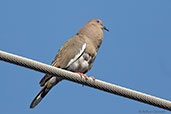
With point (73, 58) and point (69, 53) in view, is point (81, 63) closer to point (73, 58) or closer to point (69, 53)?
point (73, 58)

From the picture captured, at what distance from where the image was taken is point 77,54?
6.46 metres

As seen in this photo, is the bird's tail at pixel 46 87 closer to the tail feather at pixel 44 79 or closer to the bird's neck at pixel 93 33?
the tail feather at pixel 44 79

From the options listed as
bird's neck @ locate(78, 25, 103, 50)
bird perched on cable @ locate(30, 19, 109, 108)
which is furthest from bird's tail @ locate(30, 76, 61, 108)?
bird's neck @ locate(78, 25, 103, 50)

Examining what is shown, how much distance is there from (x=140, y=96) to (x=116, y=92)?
25cm

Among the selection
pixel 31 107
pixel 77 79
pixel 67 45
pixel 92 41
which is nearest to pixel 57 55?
pixel 67 45

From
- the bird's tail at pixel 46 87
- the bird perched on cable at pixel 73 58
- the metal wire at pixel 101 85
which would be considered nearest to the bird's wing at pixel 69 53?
the bird perched on cable at pixel 73 58

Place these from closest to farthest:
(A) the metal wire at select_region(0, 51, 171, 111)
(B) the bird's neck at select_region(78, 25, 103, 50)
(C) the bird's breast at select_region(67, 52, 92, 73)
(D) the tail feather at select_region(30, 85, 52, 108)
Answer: (A) the metal wire at select_region(0, 51, 171, 111) → (D) the tail feather at select_region(30, 85, 52, 108) → (C) the bird's breast at select_region(67, 52, 92, 73) → (B) the bird's neck at select_region(78, 25, 103, 50)

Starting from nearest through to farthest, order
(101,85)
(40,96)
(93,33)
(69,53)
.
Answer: (101,85) < (40,96) < (69,53) < (93,33)

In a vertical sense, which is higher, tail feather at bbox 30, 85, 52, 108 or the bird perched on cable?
the bird perched on cable

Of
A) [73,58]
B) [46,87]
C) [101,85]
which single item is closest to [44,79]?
[46,87]

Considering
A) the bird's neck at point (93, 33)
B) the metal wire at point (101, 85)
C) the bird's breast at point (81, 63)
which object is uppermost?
the metal wire at point (101, 85)

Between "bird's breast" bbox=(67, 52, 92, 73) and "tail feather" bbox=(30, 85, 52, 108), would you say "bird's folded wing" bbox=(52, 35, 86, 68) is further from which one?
"tail feather" bbox=(30, 85, 52, 108)

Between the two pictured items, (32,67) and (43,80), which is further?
(43,80)

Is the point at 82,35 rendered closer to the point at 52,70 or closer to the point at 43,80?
the point at 43,80
